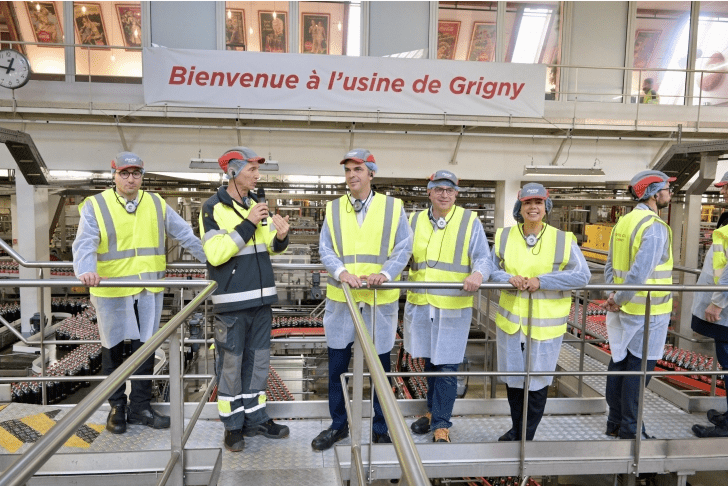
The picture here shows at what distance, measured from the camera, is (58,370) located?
8141 mm

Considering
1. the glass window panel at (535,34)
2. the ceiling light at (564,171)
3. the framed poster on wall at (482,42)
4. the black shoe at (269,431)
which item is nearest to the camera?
the black shoe at (269,431)

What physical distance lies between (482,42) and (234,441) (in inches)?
373

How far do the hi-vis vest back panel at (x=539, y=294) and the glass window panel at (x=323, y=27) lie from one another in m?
7.74

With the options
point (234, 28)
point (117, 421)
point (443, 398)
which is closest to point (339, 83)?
point (234, 28)

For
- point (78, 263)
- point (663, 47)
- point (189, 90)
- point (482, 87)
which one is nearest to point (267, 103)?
point (189, 90)

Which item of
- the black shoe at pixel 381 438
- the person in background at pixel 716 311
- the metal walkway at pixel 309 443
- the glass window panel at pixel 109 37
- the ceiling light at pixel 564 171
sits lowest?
the metal walkway at pixel 309 443

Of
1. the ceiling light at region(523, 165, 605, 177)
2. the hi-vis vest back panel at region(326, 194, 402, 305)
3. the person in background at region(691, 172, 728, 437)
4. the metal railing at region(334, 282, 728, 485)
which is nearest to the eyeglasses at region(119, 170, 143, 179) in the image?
the hi-vis vest back panel at region(326, 194, 402, 305)

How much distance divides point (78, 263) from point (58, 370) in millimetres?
6554

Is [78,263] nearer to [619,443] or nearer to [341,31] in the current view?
[619,443]

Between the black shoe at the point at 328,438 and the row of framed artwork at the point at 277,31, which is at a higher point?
the row of framed artwork at the point at 277,31

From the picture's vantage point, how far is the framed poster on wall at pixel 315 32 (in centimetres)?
956

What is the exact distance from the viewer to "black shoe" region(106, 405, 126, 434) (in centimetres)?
317

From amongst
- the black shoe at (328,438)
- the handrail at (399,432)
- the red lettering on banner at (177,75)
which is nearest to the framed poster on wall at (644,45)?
the red lettering on banner at (177,75)

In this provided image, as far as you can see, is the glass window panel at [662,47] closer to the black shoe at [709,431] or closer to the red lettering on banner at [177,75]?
the black shoe at [709,431]
